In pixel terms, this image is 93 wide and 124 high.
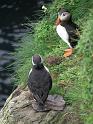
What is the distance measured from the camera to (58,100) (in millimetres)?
8258

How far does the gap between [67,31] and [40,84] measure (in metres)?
1.51

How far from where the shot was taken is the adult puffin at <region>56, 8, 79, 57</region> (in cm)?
900

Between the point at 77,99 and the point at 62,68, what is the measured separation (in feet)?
4.01

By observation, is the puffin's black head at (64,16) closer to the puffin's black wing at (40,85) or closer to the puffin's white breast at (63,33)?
the puffin's white breast at (63,33)

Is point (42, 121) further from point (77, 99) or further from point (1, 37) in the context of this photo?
point (1, 37)

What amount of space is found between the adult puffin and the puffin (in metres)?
1.06

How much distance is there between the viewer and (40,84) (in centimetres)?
792

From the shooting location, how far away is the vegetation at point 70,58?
6.30 m

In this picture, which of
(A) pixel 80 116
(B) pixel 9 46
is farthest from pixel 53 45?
(B) pixel 9 46

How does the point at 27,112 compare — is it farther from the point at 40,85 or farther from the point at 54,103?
the point at 40,85

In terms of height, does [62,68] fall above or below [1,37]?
above

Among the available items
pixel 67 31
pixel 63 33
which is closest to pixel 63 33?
pixel 63 33

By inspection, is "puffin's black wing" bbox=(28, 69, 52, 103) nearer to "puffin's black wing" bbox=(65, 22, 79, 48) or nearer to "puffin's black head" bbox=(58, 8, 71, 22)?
"puffin's black wing" bbox=(65, 22, 79, 48)

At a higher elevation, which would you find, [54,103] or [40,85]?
[40,85]
